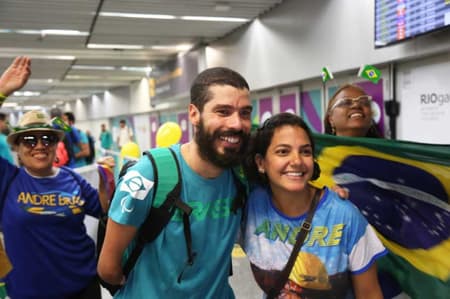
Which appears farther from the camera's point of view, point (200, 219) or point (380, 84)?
point (380, 84)

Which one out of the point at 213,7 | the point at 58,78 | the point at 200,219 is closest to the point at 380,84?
the point at 213,7

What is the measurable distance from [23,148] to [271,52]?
20.0 feet

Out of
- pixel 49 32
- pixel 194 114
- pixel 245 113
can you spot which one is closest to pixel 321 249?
pixel 245 113

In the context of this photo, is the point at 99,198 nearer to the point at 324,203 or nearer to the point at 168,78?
the point at 324,203

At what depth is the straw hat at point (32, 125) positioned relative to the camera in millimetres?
2399

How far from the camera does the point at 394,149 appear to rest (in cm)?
198

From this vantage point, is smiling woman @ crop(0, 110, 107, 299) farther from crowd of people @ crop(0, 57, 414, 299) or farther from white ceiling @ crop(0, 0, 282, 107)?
white ceiling @ crop(0, 0, 282, 107)

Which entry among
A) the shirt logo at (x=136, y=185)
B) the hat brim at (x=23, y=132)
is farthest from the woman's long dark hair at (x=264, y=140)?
the hat brim at (x=23, y=132)

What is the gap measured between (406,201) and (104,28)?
787cm

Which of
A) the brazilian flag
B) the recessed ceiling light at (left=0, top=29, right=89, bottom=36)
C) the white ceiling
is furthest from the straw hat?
the recessed ceiling light at (left=0, top=29, right=89, bottom=36)

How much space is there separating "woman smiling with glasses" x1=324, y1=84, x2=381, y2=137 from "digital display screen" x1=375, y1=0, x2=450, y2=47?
1.66m

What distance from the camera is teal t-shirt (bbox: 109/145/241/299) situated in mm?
1603

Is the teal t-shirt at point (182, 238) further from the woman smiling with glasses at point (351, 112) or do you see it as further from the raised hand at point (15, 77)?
the woman smiling with glasses at point (351, 112)

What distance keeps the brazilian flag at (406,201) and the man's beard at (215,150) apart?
2.55ft
